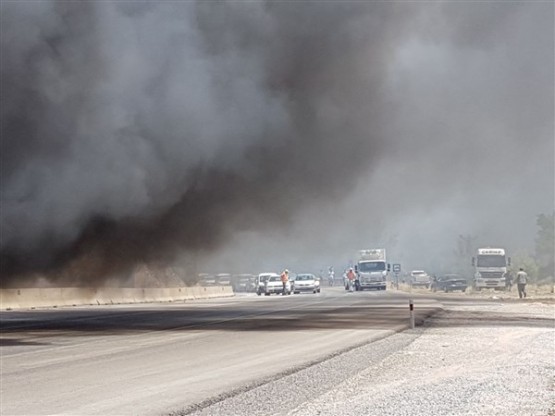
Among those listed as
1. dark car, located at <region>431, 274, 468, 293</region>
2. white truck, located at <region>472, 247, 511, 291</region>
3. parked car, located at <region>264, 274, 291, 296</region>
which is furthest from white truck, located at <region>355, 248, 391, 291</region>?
white truck, located at <region>472, 247, 511, 291</region>

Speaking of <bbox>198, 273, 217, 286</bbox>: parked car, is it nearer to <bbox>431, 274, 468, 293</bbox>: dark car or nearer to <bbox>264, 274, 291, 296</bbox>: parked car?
<bbox>264, 274, 291, 296</bbox>: parked car

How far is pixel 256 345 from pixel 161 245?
3336cm

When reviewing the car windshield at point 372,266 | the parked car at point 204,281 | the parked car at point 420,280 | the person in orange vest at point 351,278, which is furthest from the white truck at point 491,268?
the parked car at point 204,281

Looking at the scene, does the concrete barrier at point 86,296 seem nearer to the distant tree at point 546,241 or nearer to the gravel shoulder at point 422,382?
the gravel shoulder at point 422,382

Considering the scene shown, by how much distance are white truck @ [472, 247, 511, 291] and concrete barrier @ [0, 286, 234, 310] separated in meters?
20.0

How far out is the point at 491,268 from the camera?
2911 inches

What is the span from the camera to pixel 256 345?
21.6 m

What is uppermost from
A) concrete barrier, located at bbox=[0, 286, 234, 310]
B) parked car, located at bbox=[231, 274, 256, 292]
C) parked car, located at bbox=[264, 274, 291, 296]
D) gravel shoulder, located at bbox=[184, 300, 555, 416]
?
parked car, located at bbox=[231, 274, 256, 292]

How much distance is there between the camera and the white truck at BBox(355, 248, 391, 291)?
77.5 m

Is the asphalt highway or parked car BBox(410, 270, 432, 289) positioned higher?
parked car BBox(410, 270, 432, 289)

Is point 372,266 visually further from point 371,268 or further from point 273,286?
point 273,286

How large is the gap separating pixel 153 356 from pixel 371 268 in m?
60.3

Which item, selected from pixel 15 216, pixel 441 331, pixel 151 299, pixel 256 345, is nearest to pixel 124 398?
pixel 256 345

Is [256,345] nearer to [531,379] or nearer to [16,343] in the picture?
[16,343]
